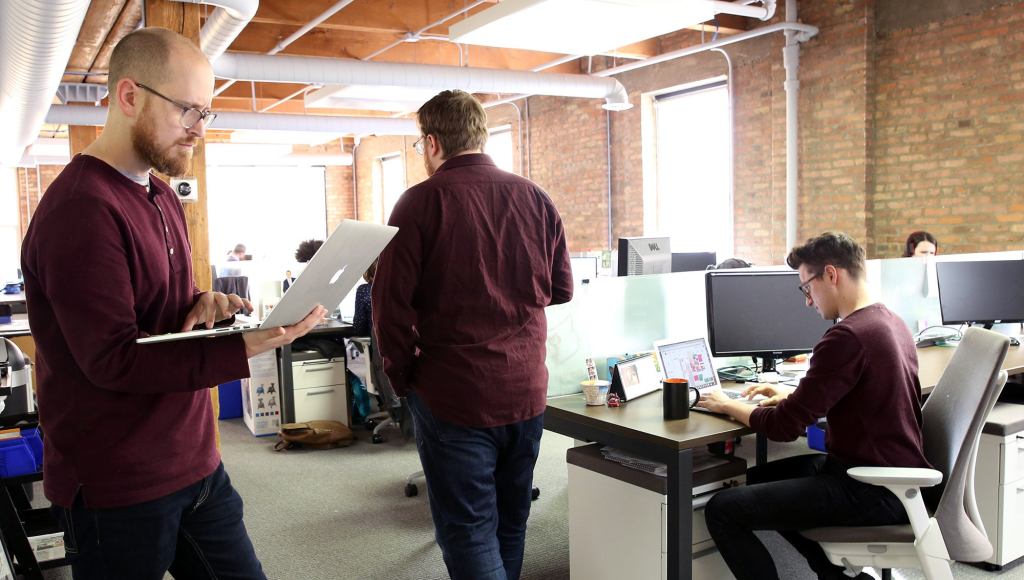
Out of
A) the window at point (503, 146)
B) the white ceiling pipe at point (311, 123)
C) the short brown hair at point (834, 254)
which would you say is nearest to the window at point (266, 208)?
the white ceiling pipe at point (311, 123)

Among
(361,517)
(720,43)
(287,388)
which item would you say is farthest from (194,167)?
(720,43)

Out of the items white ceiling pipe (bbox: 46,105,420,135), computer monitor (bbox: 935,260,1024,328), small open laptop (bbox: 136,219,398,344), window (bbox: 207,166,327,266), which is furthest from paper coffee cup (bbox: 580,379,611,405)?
window (bbox: 207,166,327,266)

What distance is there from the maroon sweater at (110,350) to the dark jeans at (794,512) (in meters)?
1.54

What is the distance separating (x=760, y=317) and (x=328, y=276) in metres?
2.28

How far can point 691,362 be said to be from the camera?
2.98 meters

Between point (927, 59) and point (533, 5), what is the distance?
3.34m

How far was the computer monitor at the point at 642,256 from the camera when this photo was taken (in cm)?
452

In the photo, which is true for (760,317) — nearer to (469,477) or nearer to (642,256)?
(642,256)

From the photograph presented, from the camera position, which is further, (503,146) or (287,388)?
(503,146)

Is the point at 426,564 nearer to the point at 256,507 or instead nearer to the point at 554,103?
the point at 256,507

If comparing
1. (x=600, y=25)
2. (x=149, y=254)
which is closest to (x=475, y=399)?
(x=149, y=254)

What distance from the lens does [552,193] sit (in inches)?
401

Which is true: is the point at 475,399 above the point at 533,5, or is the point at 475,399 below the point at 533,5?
below

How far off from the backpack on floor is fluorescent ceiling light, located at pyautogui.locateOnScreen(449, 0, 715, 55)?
2.90 m
